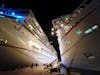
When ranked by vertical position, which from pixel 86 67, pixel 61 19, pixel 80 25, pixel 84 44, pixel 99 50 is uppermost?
pixel 61 19

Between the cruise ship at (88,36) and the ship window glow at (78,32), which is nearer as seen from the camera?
the cruise ship at (88,36)

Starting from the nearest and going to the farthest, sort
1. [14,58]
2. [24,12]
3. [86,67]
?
1. [86,67]
2. [14,58]
3. [24,12]

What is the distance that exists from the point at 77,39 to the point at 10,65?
591 cm

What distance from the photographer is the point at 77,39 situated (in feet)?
40.5

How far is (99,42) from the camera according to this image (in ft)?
29.8

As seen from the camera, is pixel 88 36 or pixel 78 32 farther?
pixel 78 32

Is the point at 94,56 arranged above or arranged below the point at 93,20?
below

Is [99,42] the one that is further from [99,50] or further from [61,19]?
[61,19]

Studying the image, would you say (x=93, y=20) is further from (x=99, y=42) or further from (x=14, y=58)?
(x=14, y=58)

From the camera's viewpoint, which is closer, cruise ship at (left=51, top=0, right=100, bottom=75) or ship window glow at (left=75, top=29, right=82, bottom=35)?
cruise ship at (left=51, top=0, right=100, bottom=75)

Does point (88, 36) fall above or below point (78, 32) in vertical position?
below

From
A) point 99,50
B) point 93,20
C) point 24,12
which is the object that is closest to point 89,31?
point 93,20

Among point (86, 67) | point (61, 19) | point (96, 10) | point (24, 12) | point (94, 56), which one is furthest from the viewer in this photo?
point (24, 12)

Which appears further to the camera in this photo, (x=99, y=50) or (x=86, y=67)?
(x=86, y=67)
